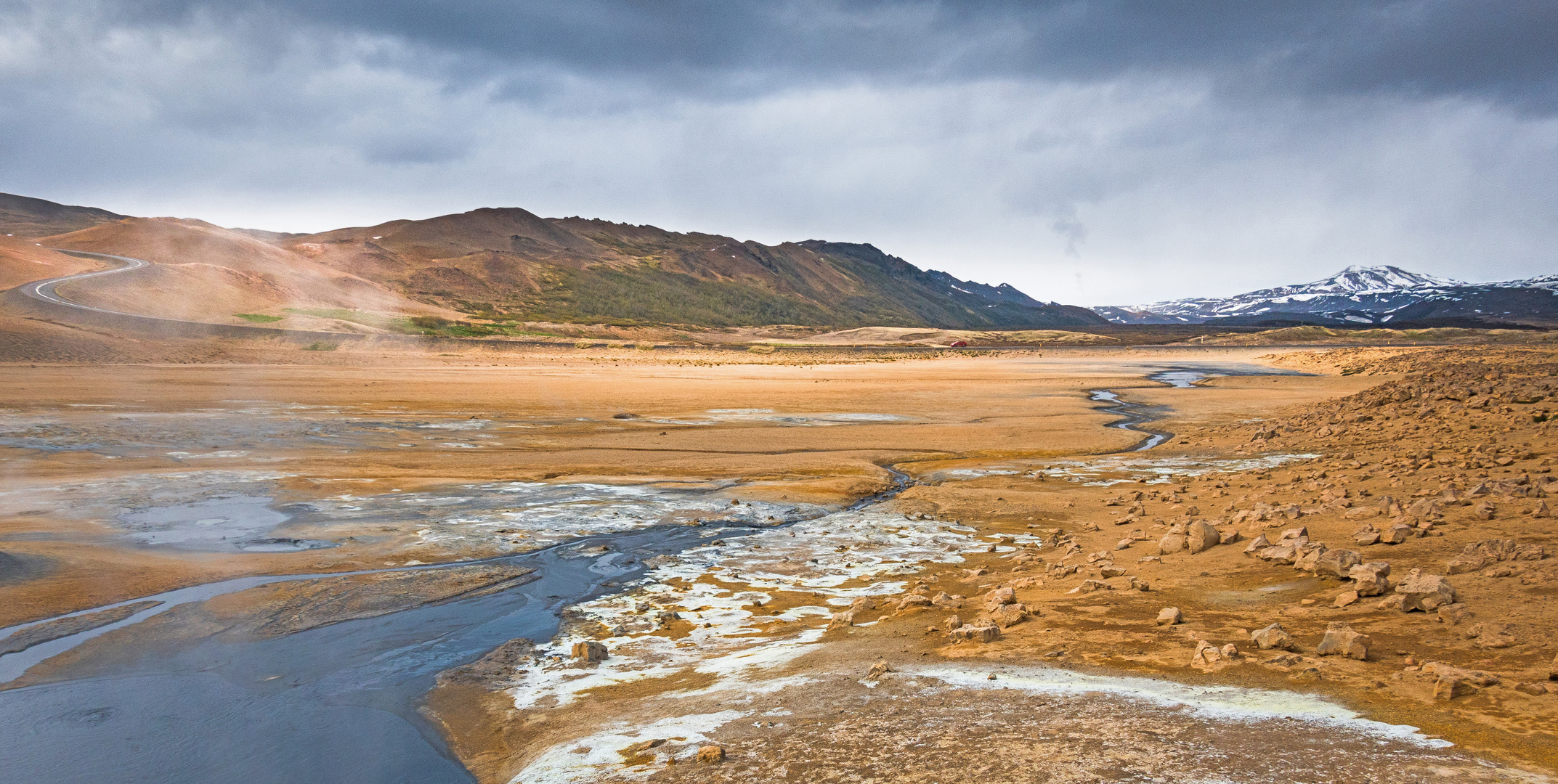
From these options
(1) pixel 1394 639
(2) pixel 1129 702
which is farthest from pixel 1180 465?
(2) pixel 1129 702

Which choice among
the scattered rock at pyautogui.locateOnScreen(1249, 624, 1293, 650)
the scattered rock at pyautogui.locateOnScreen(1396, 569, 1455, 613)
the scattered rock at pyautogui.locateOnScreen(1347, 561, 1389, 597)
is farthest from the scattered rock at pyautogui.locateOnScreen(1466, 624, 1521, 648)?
the scattered rock at pyautogui.locateOnScreen(1249, 624, 1293, 650)

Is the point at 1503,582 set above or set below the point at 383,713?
above

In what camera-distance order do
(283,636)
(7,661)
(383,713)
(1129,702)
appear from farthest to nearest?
(283,636) < (7,661) < (383,713) < (1129,702)

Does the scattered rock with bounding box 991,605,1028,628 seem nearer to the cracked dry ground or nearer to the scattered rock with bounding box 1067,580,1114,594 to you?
the cracked dry ground

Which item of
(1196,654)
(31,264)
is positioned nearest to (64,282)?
(31,264)

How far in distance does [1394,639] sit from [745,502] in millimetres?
10946

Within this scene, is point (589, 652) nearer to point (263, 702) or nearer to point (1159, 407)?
point (263, 702)

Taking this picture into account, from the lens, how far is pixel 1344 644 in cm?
636

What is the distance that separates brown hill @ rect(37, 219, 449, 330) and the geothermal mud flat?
69204mm

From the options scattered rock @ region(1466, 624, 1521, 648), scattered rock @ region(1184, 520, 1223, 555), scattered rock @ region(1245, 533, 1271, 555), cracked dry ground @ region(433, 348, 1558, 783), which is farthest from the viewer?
scattered rock @ region(1184, 520, 1223, 555)

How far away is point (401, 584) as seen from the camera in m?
10.6

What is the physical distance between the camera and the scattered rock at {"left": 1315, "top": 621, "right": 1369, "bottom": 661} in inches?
247

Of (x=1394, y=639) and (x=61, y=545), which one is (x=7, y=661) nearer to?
(x=61, y=545)

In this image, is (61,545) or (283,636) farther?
(61,545)
